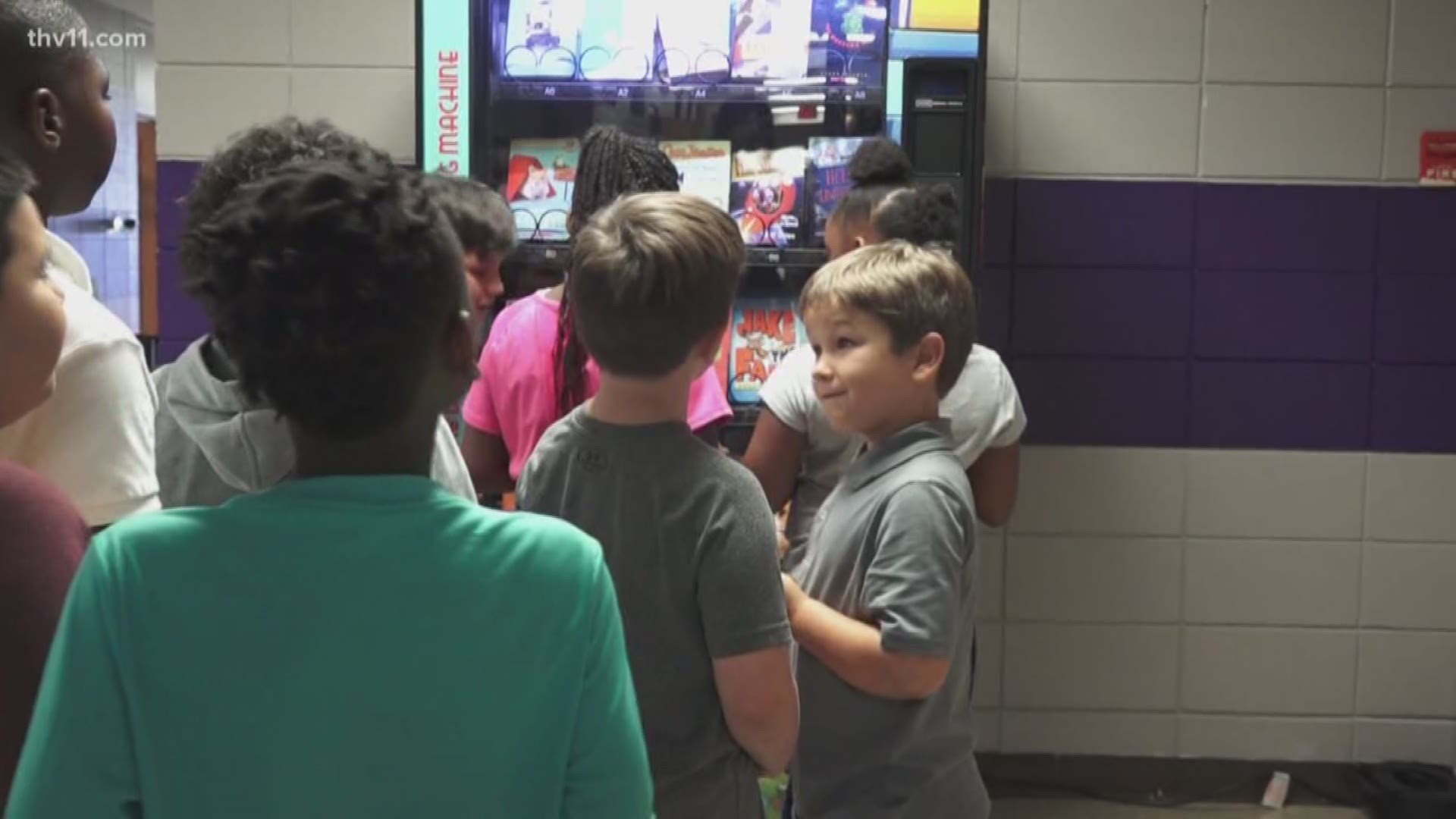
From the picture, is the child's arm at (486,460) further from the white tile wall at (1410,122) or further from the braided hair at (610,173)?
the white tile wall at (1410,122)

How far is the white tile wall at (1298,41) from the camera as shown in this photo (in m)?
3.51

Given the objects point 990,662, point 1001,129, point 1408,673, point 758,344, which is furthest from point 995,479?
point 1408,673

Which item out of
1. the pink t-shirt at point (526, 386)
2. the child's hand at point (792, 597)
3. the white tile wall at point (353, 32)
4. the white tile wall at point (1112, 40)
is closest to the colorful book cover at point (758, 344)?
the pink t-shirt at point (526, 386)

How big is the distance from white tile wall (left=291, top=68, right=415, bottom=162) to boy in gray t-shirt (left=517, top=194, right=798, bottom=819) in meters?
2.30

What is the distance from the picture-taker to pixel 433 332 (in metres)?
0.98

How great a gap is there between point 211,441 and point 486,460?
89 cm

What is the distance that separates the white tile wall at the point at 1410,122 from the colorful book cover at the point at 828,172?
157 centimetres

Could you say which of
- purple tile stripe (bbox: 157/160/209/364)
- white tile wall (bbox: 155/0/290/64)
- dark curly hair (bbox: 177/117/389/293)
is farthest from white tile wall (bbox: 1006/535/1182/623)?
dark curly hair (bbox: 177/117/389/293)

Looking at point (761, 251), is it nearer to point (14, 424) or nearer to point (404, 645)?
point (14, 424)

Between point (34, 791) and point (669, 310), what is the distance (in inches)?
28.4

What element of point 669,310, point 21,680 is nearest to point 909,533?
point 669,310

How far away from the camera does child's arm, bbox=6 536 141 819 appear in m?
0.90

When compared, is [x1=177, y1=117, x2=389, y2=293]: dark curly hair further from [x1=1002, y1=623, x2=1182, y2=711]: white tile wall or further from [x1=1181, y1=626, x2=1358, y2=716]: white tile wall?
[x1=1181, y1=626, x2=1358, y2=716]: white tile wall

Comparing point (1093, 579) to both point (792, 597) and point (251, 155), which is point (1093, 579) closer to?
→ point (792, 597)
